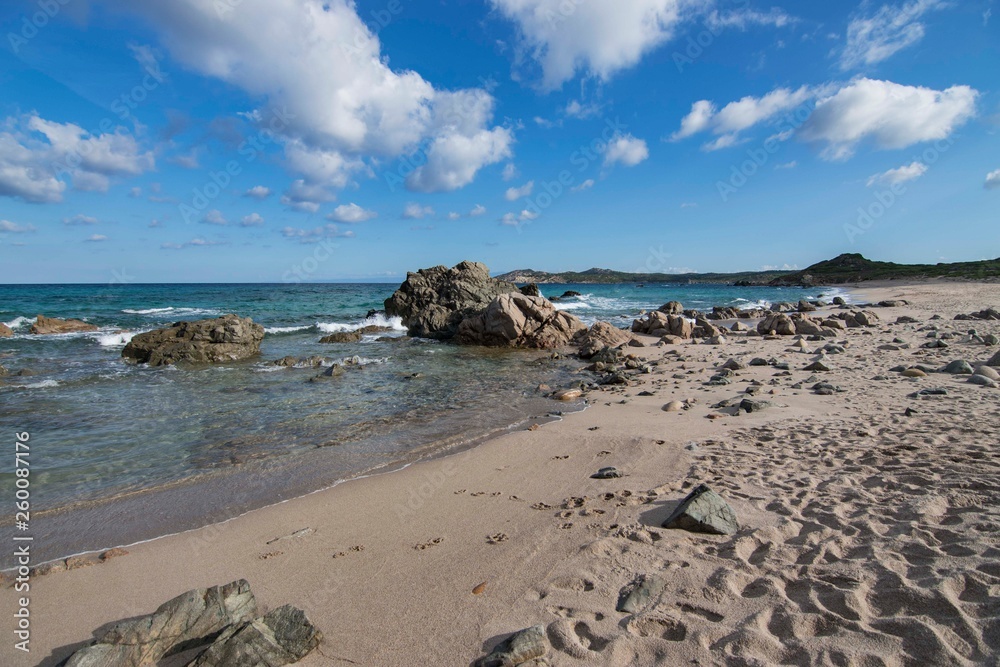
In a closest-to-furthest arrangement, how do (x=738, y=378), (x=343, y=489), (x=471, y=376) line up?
1. (x=343, y=489)
2. (x=738, y=378)
3. (x=471, y=376)

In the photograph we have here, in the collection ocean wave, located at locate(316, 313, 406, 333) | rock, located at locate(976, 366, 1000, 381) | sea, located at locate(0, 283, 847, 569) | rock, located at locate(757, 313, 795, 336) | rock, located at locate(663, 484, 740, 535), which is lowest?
ocean wave, located at locate(316, 313, 406, 333)

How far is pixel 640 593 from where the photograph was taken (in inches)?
131

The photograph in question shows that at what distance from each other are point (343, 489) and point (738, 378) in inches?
346

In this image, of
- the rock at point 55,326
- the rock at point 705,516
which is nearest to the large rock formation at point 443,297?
the rock at point 55,326

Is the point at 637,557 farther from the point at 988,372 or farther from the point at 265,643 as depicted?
the point at 988,372

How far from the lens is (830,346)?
45.2 feet

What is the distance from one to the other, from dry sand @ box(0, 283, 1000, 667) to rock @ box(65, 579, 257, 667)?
0.41 metres

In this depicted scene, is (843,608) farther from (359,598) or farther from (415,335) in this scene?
(415,335)

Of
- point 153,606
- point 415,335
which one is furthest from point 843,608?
point 415,335

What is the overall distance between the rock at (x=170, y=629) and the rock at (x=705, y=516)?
11.2 feet

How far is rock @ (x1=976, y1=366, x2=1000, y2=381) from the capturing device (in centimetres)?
844

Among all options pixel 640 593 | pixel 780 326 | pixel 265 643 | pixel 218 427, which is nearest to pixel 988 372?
pixel 640 593

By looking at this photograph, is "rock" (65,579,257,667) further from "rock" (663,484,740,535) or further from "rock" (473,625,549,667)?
"rock" (663,484,740,535)

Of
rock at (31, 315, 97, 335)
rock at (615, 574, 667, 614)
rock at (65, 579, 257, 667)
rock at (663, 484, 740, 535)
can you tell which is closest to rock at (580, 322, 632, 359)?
rock at (663, 484, 740, 535)
